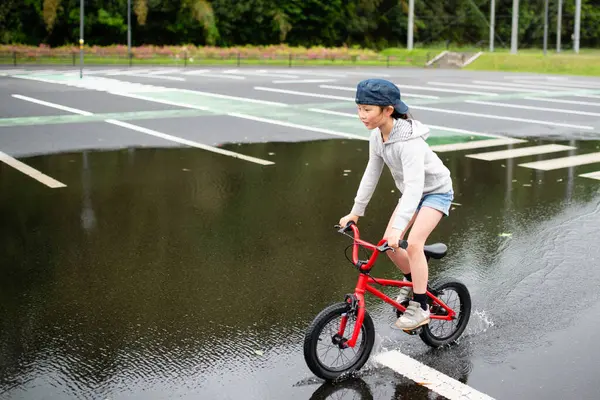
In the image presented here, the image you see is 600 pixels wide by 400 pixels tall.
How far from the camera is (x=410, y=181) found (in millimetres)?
4582

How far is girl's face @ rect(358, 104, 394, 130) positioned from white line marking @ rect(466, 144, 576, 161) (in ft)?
27.5

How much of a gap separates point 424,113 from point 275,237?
12464 millimetres

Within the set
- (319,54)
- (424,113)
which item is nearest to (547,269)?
(424,113)

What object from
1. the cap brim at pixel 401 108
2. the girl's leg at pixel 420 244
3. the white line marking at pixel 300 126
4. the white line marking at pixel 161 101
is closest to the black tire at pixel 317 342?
the girl's leg at pixel 420 244

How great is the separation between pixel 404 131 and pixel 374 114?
0.70ft

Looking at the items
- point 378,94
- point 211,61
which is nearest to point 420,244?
point 378,94

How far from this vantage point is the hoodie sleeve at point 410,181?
180 inches

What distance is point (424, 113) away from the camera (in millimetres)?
19609

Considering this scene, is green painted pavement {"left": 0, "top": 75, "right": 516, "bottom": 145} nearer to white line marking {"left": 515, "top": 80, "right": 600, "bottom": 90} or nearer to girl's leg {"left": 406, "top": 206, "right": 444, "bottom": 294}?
girl's leg {"left": 406, "top": 206, "right": 444, "bottom": 294}

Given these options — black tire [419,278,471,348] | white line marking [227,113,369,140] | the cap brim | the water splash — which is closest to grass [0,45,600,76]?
white line marking [227,113,369,140]

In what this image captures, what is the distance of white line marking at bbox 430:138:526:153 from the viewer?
45.1ft

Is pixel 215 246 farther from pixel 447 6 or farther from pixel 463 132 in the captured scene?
pixel 447 6

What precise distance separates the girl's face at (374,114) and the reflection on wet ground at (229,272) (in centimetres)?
143

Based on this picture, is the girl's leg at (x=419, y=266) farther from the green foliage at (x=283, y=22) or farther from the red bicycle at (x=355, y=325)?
the green foliage at (x=283, y=22)
